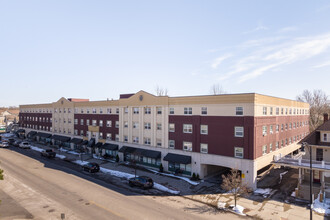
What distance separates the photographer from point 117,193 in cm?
2698

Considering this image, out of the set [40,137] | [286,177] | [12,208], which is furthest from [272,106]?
[40,137]

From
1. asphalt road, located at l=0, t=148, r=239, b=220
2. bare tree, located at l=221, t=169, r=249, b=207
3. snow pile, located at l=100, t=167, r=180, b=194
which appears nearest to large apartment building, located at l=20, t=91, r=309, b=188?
snow pile, located at l=100, t=167, r=180, b=194

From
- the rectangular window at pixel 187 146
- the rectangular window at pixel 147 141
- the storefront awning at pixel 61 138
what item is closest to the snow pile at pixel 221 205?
the rectangular window at pixel 187 146

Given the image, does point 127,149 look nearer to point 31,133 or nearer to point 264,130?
point 264,130

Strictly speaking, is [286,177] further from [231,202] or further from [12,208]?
[12,208]

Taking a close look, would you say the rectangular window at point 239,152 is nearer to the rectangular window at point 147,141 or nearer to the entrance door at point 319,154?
the entrance door at point 319,154

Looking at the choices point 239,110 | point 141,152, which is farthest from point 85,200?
point 239,110

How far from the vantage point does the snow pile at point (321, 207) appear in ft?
73.6

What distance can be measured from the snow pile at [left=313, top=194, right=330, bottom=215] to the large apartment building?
22.4ft

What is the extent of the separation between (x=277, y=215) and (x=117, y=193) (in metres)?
18.4

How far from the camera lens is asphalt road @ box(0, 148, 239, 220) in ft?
69.2

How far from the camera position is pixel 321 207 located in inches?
915

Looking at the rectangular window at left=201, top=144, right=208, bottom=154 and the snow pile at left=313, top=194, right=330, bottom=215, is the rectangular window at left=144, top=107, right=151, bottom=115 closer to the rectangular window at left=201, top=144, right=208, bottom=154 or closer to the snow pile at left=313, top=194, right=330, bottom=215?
the rectangular window at left=201, top=144, right=208, bottom=154

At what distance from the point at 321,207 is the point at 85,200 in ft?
86.3
